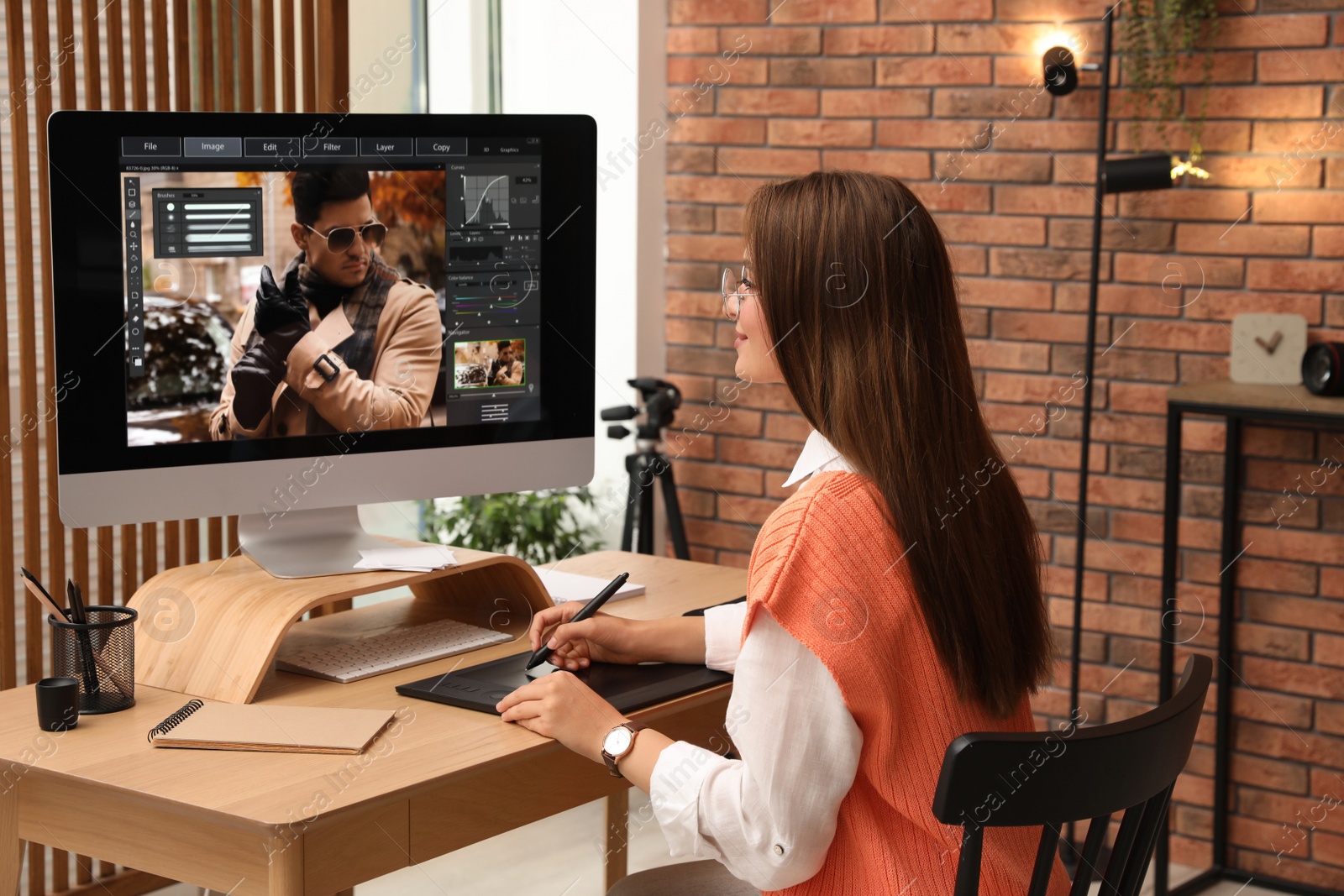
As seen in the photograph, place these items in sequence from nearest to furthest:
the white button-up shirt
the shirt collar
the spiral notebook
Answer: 1. the white button-up shirt
2. the shirt collar
3. the spiral notebook

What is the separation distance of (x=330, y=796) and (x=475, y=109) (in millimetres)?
2722

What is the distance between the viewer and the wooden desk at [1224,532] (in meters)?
2.63

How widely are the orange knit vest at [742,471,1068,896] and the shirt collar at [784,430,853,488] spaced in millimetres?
21

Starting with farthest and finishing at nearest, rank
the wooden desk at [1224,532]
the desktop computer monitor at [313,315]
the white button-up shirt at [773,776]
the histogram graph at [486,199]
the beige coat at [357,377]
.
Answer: the wooden desk at [1224,532], the histogram graph at [486,199], the beige coat at [357,377], the desktop computer monitor at [313,315], the white button-up shirt at [773,776]

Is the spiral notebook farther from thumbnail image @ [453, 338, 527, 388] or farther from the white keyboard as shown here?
thumbnail image @ [453, 338, 527, 388]

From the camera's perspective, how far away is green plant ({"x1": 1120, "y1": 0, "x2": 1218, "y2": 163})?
111 inches

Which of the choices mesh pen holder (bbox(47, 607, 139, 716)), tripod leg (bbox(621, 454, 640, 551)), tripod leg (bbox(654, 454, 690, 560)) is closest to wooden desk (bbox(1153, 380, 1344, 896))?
tripod leg (bbox(654, 454, 690, 560))

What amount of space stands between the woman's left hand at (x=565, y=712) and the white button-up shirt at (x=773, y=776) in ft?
0.47

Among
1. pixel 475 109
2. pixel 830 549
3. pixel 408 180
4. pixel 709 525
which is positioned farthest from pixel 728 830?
pixel 475 109

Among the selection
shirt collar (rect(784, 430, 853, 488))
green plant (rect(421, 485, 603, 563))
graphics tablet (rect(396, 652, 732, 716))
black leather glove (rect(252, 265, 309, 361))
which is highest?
black leather glove (rect(252, 265, 309, 361))

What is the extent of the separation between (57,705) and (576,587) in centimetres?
81

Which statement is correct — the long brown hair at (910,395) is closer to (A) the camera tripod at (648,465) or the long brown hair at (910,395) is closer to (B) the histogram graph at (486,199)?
(B) the histogram graph at (486,199)

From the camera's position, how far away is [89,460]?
5.46 feet

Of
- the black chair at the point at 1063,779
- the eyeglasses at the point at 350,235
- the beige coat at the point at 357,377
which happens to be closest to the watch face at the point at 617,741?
the black chair at the point at 1063,779
